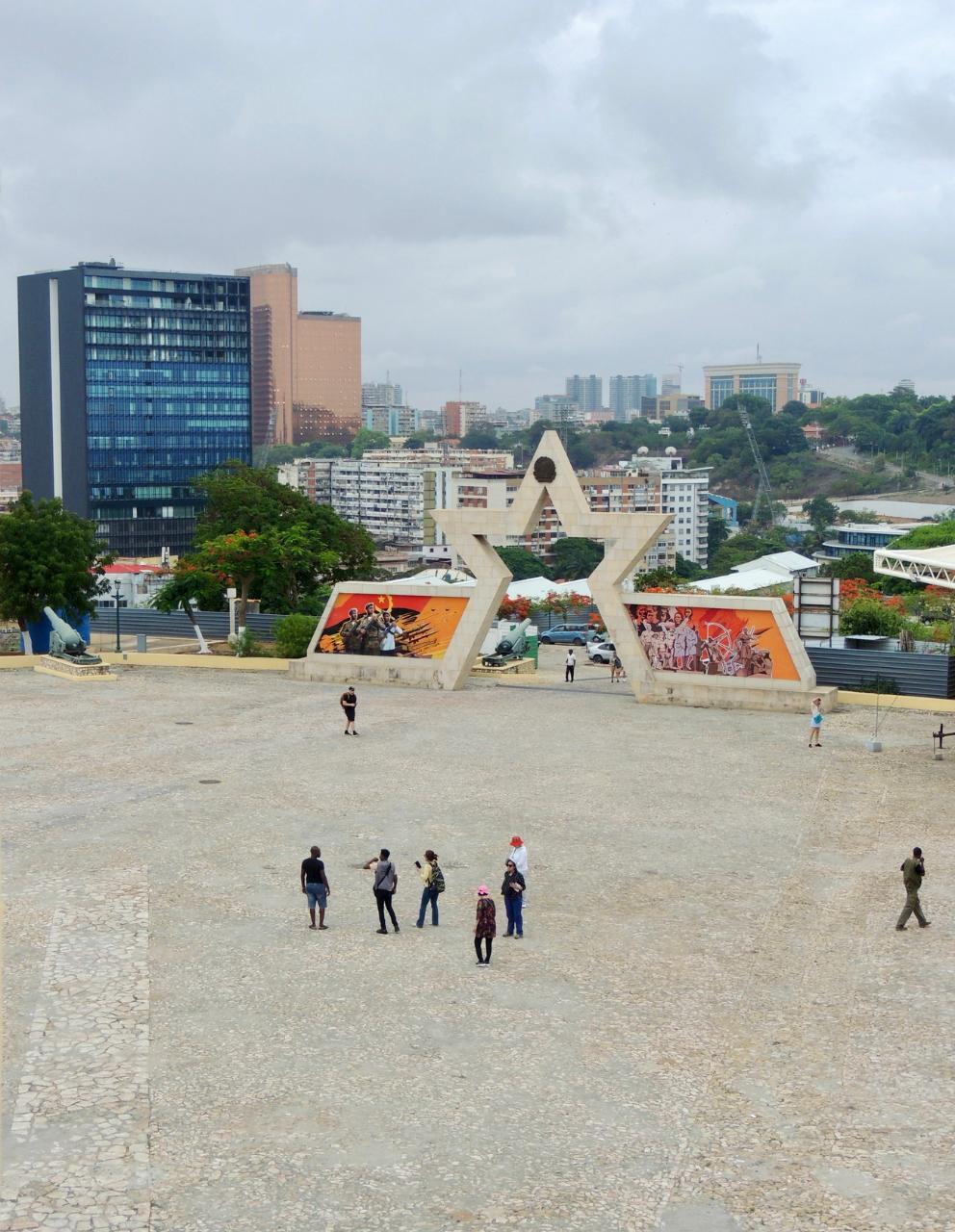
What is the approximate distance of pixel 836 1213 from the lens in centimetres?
1265

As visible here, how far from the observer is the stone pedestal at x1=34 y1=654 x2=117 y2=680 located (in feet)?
148

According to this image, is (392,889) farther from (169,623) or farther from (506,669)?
(169,623)

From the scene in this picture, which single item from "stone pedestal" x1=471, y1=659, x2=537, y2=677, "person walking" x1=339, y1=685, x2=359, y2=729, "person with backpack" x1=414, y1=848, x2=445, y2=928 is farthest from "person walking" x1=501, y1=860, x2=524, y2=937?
"stone pedestal" x1=471, y1=659, x2=537, y2=677

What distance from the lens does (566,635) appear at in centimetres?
6462

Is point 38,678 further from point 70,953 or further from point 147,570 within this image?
point 147,570

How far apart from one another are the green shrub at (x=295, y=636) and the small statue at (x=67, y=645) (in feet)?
19.7

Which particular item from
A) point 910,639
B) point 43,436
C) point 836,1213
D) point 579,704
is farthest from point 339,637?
point 43,436

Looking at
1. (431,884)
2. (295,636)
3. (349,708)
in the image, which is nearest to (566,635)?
(295,636)

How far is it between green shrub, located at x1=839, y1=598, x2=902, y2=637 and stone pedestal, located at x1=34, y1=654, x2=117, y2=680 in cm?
2444

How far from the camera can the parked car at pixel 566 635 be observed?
210ft

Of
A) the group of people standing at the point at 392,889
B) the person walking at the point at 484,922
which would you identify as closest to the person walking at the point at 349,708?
the group of people standing at the point at 392,889

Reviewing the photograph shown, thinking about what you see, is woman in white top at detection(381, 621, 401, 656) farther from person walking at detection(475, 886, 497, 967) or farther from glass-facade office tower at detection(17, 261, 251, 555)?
glass-facade office tower at detection(17, 261, 251, 555)

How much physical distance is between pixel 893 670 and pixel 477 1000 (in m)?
26.5

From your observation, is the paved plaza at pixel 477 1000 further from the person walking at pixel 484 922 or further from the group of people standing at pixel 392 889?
the person walking at pixel 484 922
